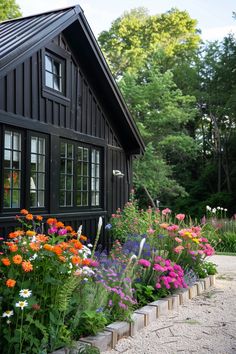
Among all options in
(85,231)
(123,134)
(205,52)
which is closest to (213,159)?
(205,52)

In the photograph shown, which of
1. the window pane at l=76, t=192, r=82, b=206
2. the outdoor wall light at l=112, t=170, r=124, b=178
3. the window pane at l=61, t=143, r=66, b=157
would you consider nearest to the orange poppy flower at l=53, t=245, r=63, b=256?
the window pane at l=61, t=143, r=66, b=157

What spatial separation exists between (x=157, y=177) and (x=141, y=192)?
9.39ft

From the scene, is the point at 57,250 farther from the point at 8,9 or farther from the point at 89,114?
the point at 8,9

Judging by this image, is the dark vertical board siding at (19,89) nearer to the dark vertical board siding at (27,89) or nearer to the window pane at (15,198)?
the dark vertical board siding at (27,89)

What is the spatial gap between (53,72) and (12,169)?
2372mm

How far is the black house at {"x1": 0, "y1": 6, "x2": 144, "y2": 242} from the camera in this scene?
6.74 m

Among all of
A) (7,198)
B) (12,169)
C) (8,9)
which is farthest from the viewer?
(8,9)

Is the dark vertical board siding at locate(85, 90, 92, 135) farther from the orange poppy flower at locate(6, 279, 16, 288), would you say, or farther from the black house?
the orange poppy flower at locate(6, 279, 16, 288)

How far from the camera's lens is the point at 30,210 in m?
7.16

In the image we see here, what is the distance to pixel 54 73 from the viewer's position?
26.8ft

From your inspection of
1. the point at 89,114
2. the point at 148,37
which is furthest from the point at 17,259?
the point at 148,37

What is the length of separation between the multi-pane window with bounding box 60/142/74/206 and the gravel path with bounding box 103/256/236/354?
339cm

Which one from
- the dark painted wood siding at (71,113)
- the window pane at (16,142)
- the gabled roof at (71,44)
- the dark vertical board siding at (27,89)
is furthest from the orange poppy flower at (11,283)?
the dark vertical board siding at (27,89)

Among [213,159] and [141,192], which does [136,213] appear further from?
[213,159]
